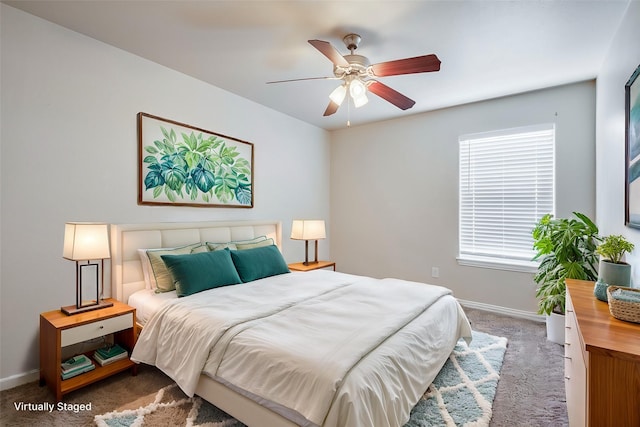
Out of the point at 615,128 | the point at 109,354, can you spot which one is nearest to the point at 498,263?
the point at 615,128

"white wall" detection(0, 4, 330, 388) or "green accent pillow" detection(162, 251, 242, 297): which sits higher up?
"white wall" detection(0, 4, 330, 388)

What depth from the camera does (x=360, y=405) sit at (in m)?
1.29

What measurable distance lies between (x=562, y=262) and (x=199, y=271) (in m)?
3.23

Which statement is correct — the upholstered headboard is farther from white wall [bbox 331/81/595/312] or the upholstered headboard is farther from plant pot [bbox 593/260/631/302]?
plant pot [bbox 593/260/631/302]

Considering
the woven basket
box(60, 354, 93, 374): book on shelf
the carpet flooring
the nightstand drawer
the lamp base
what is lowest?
the carpet flooring

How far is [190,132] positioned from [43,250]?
5.29 ft

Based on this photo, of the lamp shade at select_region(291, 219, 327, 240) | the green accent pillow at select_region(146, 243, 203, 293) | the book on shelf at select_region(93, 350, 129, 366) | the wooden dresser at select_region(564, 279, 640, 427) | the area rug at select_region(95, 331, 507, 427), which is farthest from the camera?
the lamp shade at select_region(291, 219, 327, 240)

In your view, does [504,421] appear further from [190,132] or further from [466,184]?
[190,132]

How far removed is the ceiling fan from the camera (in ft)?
6.72

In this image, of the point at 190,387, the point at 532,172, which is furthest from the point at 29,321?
the point at 532,172

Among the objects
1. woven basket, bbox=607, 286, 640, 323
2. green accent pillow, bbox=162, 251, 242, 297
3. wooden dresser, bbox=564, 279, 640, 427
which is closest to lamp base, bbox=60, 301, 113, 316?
green accent pillow, bbox=162, 251, 242, 297

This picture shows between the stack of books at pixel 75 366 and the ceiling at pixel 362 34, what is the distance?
2490 mm

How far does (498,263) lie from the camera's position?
373 cm

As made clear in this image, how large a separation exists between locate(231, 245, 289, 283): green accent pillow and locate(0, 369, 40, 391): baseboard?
5.28ft
